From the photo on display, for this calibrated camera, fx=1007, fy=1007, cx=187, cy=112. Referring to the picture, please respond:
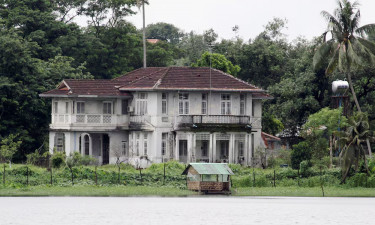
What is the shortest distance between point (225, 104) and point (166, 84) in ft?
14.4

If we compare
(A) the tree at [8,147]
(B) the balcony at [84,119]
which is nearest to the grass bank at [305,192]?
(B) the balcony at [84,119]

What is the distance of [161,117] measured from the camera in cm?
6919

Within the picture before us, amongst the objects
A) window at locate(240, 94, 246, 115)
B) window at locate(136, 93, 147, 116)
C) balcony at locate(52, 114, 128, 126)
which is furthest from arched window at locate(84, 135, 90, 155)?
window at locate(240, 94, 246, 115)

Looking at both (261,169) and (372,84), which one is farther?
(372,84)

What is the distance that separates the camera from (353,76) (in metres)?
77.5

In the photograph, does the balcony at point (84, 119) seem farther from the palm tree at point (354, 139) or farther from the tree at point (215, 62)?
the palm tree at point (354, 139)

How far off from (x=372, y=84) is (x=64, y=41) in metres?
26.2

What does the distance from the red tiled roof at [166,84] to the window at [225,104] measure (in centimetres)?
87

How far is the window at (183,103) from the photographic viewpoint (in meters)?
69.6
